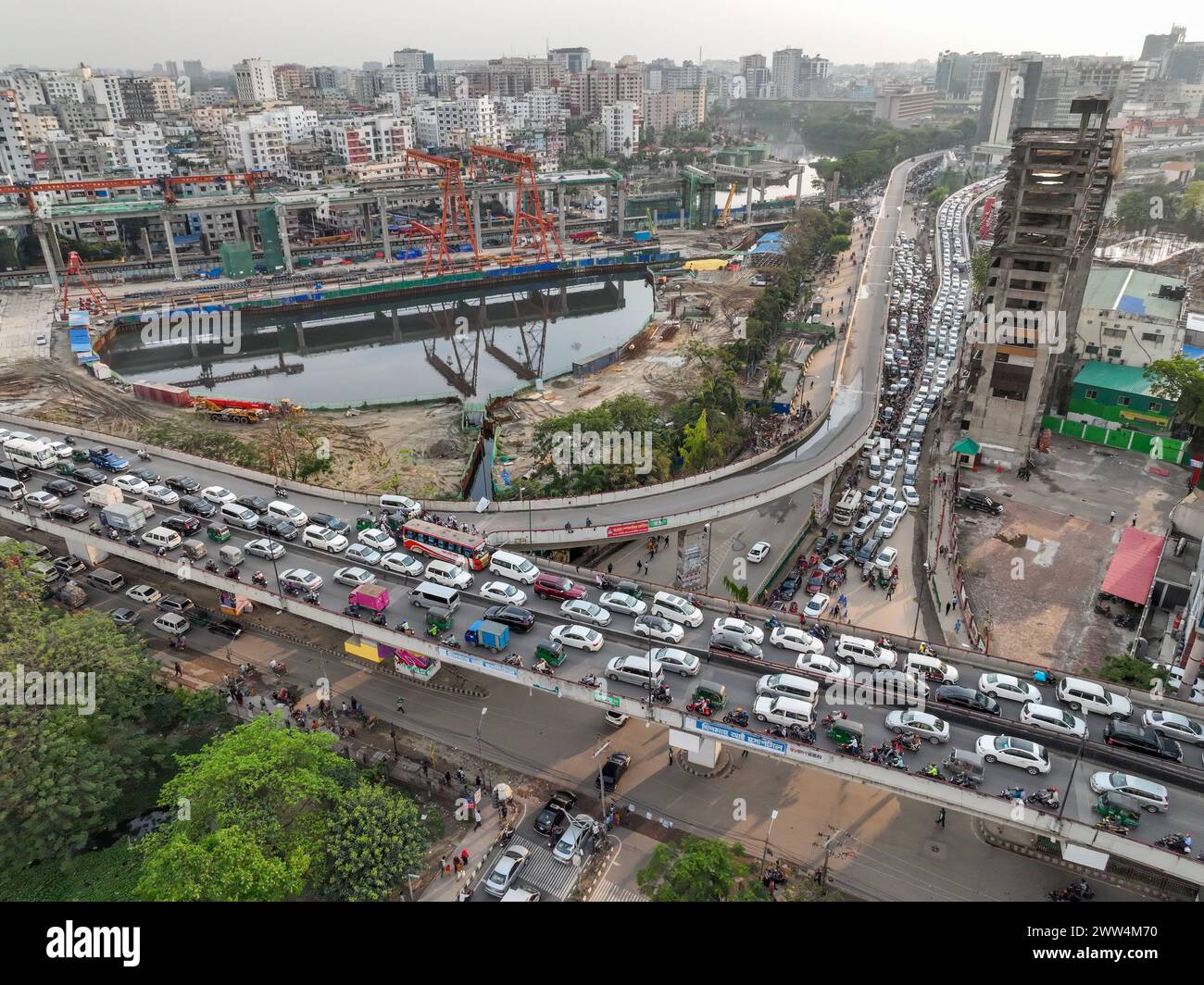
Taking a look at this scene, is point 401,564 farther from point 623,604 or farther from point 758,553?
point 758,553

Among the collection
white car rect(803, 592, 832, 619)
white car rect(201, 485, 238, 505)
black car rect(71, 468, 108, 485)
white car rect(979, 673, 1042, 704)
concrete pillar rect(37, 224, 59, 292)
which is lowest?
white car rect(803, 592, 832, 619)

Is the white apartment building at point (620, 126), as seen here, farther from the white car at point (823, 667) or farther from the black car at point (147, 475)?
the white car at point (823, 667)

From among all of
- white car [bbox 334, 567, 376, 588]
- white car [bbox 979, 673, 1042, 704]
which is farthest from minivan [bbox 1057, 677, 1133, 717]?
white car [bbox 334, 567, 376, 588]

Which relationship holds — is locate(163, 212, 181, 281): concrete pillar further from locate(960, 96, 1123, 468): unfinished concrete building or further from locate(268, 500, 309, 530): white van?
locate(960, 96, 1123, 468): unfinished concrete building

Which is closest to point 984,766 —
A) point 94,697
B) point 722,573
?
point 722,573

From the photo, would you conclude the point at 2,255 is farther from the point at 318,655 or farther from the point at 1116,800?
the point at 1116,800

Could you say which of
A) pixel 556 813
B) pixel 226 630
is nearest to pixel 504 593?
pixel 556 813
